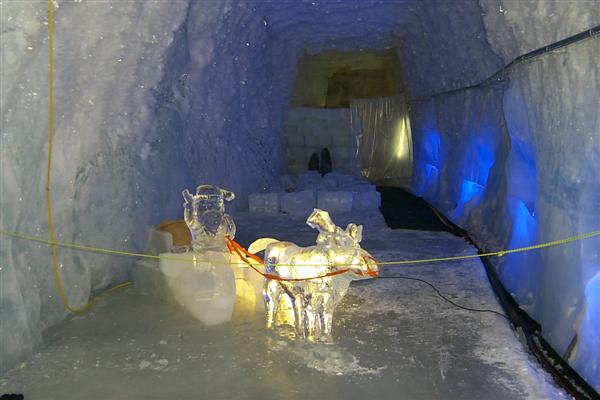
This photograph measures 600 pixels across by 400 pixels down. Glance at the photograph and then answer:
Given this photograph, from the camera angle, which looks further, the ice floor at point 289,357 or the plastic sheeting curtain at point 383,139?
the plastic sheeting curtain at point 383,139

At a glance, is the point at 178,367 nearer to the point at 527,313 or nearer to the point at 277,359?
the point at 277,359

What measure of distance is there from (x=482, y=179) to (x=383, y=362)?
18.3 ft

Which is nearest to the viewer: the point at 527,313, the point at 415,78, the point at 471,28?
the point at 527,313

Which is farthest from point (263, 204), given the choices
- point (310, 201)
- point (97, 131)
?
point (97, 131)

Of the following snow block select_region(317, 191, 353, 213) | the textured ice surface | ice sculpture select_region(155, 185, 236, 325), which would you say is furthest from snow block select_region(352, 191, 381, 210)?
the textured ice surface

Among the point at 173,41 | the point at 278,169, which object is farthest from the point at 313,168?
the point at 173,41

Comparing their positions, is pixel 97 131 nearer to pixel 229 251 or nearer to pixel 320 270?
pixel 229 251

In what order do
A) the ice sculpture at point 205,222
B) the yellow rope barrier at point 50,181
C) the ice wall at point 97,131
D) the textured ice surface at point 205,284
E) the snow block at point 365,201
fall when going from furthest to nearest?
the snow block at point 365,201, the ice sculpture at point 205,222, the textured ice surface at point 205,284, the yellow rope barrier at point 50,181, the ice wall at point 97,131

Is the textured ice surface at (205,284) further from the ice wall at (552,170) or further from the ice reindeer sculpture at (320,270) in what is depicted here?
the ice wall at (552,170)

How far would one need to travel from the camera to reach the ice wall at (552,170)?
3.62 metres

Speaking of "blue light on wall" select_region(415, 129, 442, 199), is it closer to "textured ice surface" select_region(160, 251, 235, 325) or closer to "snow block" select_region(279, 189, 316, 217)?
"snow block" select_region(279, 189, 316, 217)

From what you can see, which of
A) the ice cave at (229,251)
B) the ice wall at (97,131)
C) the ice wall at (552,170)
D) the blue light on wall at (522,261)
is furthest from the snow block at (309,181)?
the blue light on wall at (522,261)

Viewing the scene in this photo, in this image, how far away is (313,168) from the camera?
572 inches

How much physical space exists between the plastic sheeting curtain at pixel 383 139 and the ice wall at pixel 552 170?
24.4 feet
